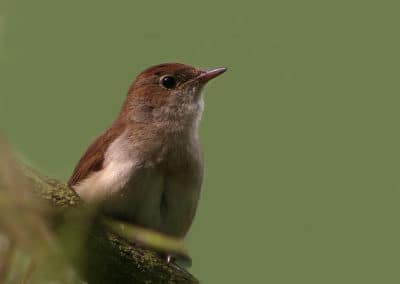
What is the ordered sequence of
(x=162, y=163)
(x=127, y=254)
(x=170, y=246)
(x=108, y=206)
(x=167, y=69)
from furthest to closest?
1. (x=167, y=69)
2. (x=162, y=163)
3. (x=108, y=206)
4. (x=127, y=254)
5. (x=170, y=246)

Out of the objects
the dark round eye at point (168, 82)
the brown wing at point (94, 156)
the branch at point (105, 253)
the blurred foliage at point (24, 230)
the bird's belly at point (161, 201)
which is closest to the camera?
the blurred foliage at point (24, 230)

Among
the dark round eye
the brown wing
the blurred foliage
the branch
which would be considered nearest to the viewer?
the blurred foliage

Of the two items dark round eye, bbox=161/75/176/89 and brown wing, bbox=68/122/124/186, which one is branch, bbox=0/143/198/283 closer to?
brown wing, bbox=68/122/124/186

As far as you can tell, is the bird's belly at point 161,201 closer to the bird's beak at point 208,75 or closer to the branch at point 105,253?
the bird's beak at point 208,75

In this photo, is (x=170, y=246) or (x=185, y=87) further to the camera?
(x=185, y=87)

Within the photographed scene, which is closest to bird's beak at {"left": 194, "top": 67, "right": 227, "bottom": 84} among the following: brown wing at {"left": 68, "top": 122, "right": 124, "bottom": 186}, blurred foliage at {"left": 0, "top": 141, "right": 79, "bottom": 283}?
brown wing at {"left": 68, "top": 122, "right": 124, "bottom": 186}

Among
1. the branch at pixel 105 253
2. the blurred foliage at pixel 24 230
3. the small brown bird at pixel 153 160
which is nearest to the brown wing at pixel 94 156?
the small brown bird at pixel 153 160

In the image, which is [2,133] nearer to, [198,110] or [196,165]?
[196,165]

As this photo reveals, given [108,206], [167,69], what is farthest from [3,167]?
[167,69]
